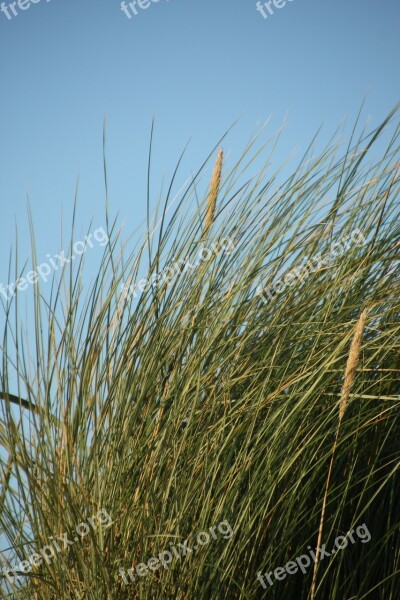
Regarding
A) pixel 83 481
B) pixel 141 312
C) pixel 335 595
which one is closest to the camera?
pixel 335 595

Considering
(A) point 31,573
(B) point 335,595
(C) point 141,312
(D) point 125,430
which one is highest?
(C) point 141,312

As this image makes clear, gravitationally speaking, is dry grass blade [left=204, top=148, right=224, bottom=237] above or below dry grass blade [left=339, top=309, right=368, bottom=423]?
above

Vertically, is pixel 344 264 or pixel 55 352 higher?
pixel 55 352

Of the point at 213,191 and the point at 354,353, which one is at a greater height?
the point at 213,191

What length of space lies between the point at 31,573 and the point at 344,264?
3.70ft

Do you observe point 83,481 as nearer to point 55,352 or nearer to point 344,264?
point 55,352

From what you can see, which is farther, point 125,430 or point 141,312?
point 141,312

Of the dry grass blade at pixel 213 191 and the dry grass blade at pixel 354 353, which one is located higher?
the dry grass blade at pixel 213 191

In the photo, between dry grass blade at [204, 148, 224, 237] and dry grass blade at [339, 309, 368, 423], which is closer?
dry grass blade at [339, 309, 368, 423]

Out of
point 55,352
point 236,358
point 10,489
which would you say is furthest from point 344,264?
point 10,489

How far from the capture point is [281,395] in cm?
186

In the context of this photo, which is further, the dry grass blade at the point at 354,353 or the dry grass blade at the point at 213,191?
the dry grass blade at the point at 213,191

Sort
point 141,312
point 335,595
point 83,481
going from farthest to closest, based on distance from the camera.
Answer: point 141,312
point 83,481
point 335,595

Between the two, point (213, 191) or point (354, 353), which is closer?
point (354, 353)
